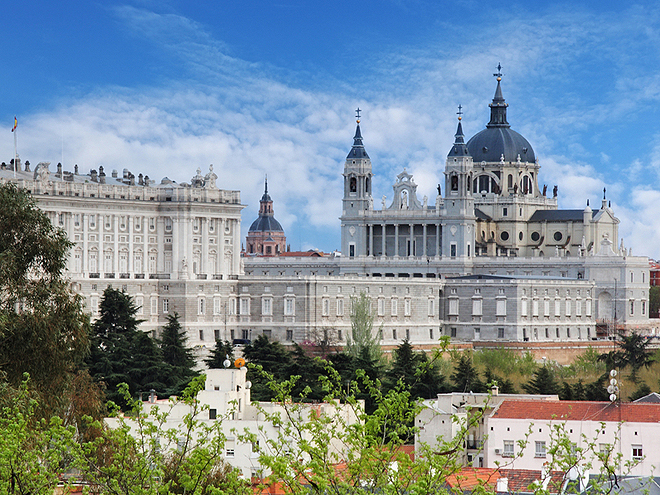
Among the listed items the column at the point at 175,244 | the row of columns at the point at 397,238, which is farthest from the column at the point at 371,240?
the column at the point at 175,244

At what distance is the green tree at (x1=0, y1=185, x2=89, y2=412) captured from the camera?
4162cm

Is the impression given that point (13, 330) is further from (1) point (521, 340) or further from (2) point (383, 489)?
(1) point (521, 340)

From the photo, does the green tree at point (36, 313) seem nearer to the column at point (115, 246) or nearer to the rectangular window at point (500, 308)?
the column at point (115, 246)

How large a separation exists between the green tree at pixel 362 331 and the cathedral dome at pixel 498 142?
4787 centimetres

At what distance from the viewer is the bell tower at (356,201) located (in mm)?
149250

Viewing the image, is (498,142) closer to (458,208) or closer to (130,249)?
(458,208)

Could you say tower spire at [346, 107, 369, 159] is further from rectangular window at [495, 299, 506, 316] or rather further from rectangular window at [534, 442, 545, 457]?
rectangular window at [534, 442, 545, 457]

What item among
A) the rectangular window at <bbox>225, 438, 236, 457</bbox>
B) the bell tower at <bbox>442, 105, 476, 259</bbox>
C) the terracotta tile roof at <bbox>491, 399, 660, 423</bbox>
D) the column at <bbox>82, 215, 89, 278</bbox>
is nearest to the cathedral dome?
the bell tower at <bbox>442, 105, 476, 259</bbox>

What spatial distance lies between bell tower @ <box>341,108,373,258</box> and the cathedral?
0.14 meters

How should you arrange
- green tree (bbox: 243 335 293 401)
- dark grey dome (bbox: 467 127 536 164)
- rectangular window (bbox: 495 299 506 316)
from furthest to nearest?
1. dark grey dome (bbox: 467 127 536 164)
2. rectangular window (bbox: 495 299 506 316)
3. green tree (bbox: 243 335 293 401)

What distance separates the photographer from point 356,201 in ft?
492

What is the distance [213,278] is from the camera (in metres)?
115

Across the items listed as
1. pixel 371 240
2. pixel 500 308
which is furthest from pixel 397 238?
pixel 500 308

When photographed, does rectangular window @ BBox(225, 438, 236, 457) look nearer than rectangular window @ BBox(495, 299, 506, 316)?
Yes
